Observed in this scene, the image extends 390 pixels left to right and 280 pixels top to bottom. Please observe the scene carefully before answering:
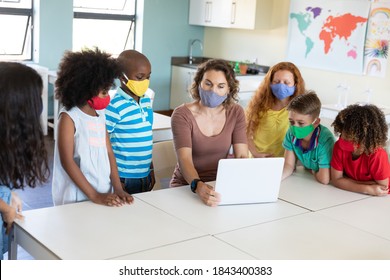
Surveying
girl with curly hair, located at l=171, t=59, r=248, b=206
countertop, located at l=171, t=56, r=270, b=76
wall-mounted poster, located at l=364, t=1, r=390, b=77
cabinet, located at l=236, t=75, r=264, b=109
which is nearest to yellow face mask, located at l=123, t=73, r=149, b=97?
girl with curly hair, located at l=171, t=59, r=248, b=206

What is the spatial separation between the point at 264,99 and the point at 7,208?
1654 millimetres

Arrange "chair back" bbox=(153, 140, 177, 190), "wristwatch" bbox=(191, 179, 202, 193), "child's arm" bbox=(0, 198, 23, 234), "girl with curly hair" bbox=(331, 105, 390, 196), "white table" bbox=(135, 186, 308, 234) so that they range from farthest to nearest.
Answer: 1. "chair back" bbox=(153, 140, 177, 190)
2. "girl with curly hair" bbox=(331, 105, 390, 196)
3. "wristwatch" bbox=(191, 179, 202, 193)
4. "white table" bbox=(135, 186, 308, 234)
5. "child's arm" bbox=(0, 198, 23, 234)

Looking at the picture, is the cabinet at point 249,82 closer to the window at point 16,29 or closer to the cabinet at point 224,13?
the cabinet at point 224,13

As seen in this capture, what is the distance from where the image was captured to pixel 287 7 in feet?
20.3

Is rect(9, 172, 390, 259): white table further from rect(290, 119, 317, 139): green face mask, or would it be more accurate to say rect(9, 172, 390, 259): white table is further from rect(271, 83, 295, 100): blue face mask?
rect(271, 83, 295, 100): blue face mask

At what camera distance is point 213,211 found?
2070mm

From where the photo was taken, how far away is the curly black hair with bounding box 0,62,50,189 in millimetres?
1614

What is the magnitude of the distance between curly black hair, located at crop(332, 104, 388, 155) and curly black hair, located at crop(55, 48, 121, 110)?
1.01m

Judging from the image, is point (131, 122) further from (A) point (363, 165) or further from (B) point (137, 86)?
(A) point (363, 165)

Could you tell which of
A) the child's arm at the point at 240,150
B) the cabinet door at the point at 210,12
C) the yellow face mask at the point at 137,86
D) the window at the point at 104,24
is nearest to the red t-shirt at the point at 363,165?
the child's arm at the point at 240,150

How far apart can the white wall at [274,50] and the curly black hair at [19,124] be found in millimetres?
4390

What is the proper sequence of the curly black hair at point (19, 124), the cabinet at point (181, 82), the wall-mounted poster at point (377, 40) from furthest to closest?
the cabinet at point (181, 82), the wall-mounted poster at point (377, 40), the curly black hair at point (19, 124)

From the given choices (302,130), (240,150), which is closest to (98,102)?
(240,150)

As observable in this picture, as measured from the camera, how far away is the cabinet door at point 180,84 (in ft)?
22.5
